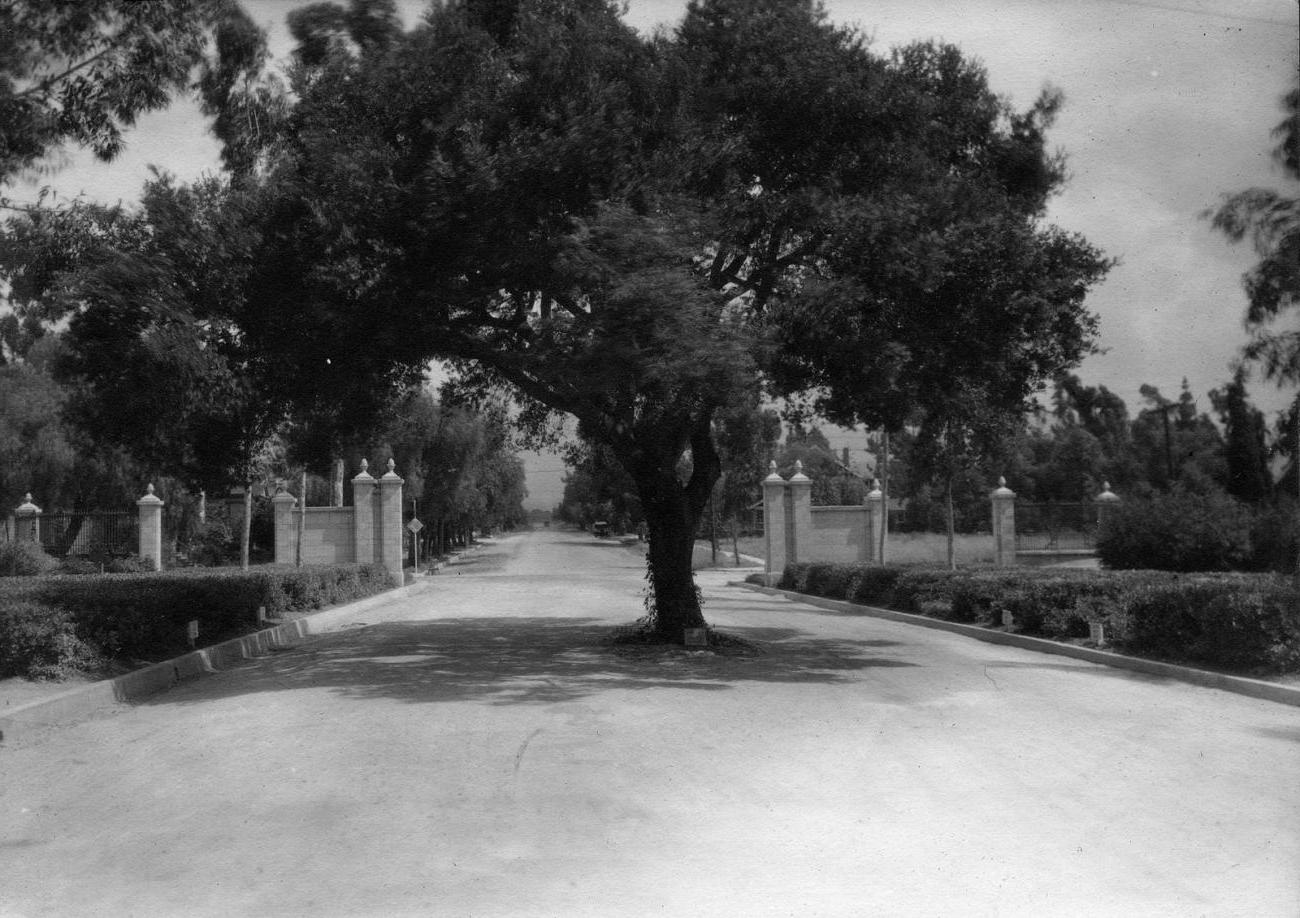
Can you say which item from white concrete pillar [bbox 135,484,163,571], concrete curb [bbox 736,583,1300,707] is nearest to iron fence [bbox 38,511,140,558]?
white concrete pillar [bbox 135,484,163,571]

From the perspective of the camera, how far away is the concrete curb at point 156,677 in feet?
33.3

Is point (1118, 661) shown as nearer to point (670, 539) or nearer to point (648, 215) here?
point (670, 539)

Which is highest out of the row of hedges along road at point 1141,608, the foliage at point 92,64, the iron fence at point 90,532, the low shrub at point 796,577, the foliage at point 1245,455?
the foliage at point 92,64

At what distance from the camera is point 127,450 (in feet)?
44.4

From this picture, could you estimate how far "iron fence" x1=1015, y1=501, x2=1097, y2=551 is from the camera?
42.2 m

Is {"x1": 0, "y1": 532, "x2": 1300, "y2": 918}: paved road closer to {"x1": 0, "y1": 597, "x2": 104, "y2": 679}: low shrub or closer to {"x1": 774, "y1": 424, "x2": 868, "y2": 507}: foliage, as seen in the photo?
{"x1": 0, "y1": 597, "x2": 104, "y2": 679}: low shrub

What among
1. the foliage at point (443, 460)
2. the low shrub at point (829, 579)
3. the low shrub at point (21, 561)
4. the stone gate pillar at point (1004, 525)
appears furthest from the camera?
the foliage at point (443, 460)

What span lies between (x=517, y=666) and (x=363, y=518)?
23.5m

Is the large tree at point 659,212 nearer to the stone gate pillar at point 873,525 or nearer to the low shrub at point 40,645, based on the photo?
the low shrub at point 40,645

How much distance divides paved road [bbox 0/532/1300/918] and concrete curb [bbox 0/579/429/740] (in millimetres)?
356

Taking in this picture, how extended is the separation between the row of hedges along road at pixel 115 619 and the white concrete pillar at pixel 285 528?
56.0 ft

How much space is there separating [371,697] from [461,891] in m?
5.98

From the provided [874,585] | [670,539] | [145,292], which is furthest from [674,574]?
[874,585]

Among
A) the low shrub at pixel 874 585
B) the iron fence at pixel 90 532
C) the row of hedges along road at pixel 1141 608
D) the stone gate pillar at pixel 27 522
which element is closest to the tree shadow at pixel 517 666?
the row of hedges along road at pixel 1141 608
